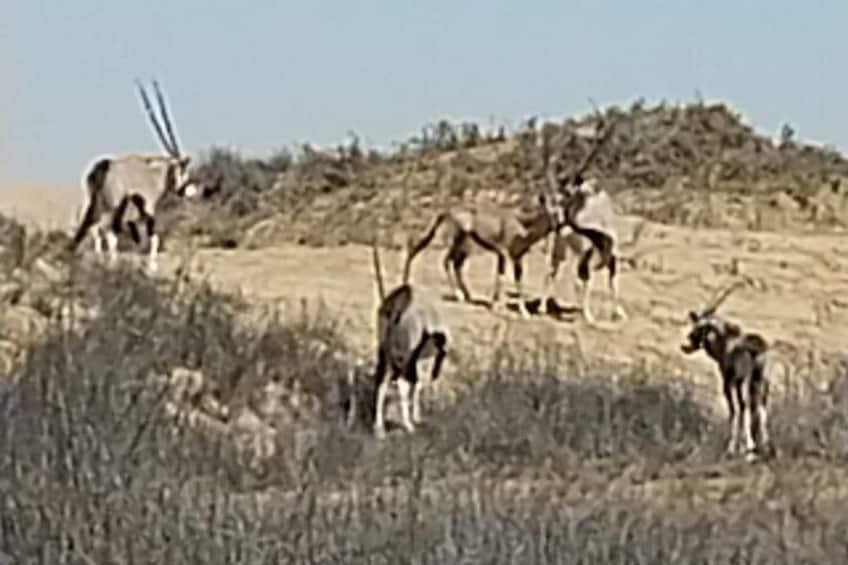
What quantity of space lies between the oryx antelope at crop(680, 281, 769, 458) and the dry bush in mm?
258

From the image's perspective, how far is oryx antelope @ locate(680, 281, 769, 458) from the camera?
2045 centimetres

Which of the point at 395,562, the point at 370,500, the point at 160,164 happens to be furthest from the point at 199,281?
the point at 395,562

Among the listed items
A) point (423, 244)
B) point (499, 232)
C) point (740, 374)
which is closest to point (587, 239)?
point (499, 232)

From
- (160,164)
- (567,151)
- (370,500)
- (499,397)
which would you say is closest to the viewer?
(370,500)

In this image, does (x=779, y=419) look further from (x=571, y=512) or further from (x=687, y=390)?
(x=571, y=512)

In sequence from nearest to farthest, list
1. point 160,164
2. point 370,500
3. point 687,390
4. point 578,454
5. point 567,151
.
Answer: point 370,500 → point 578,454 → point 687,390 → point 160,164 → point 567,151

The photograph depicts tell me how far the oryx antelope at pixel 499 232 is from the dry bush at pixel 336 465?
3.03 m

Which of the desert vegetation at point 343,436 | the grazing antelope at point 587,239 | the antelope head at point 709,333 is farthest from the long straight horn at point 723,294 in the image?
the antelope head at point 709,333

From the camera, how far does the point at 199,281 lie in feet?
77.7

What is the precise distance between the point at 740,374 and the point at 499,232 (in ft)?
17.8

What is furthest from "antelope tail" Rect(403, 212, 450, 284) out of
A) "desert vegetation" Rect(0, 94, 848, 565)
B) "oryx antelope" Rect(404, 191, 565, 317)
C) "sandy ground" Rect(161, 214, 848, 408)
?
"desert vegetation" Rect(0, 94, 848, 565)

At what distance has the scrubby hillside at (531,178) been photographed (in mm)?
34562

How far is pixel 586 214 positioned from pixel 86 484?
47.8 feet

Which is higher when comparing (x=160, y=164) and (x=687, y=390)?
(x=160, y=164)
